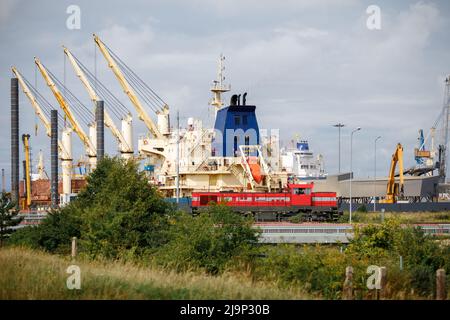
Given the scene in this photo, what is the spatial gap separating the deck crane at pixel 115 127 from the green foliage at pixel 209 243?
154ft

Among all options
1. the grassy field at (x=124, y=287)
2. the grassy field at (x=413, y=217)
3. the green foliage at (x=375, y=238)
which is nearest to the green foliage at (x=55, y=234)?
the grassy field at (x=124, y=287)

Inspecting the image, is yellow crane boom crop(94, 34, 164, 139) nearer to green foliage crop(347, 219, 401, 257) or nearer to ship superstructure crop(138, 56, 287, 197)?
ship superstructure crop(138, 56, 287, 197)

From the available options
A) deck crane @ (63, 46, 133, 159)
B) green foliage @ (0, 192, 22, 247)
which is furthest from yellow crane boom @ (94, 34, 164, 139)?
green foliage @ (0, 192, 22, 247)

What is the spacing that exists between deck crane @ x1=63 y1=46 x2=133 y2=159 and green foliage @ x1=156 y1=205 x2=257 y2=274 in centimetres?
4695

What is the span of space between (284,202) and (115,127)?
36860 mm

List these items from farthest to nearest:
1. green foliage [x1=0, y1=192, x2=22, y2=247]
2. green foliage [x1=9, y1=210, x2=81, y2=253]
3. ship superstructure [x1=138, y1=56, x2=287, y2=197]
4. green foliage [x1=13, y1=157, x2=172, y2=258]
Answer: ship superstructure [x1=138, y1=56, x2=287, y2=197] → green foliage [x1=0, y1=192, x2=22, y2=247] → green foliage [x1=9, y1=210, x2=81, y2=253] → green foliage [x1=13, y1=157, x2=172, y2=258]

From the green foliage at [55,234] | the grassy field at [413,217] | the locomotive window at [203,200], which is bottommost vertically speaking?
the grassy field at [413,217]

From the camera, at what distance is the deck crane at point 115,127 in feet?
261

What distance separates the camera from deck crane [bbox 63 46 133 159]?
79500mm

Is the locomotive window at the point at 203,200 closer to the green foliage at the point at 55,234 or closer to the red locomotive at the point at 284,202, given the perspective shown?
the red locomotive at the point at 284,202

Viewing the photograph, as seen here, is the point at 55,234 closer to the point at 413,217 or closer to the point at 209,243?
the point at 209,243

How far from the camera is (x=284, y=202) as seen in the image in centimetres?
5666
